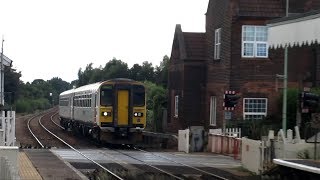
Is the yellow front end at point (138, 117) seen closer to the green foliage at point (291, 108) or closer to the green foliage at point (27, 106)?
the green foliage at point (291, 108)

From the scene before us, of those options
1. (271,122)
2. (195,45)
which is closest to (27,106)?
(195,45)

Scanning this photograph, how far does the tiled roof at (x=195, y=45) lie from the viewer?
1479 inches

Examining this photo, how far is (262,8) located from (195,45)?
653 cm

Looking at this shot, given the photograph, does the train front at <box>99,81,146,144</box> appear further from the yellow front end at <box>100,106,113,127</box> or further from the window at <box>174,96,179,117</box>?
the window at <box>174,96,179,117</box>

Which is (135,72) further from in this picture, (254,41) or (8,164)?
(8,164)

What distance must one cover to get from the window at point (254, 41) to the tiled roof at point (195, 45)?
16.0 ft

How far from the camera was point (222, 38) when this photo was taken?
34.2m

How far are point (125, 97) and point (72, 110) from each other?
12.7m

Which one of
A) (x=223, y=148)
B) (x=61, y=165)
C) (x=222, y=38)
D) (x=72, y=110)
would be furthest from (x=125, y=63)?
(x=61, y=165)

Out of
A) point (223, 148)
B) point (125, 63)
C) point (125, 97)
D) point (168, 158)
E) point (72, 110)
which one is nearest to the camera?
point (168, 158)

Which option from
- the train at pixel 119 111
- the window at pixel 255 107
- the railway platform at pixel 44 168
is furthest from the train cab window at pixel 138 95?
the railway platform at pixel 44 168

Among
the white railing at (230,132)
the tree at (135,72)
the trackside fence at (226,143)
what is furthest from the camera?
the tree at (135,72)

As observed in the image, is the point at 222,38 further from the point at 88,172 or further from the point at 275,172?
the point at 275,172

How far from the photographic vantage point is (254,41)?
32.6 metres
